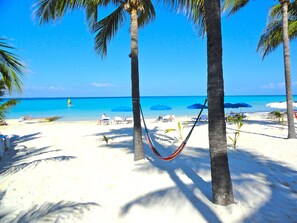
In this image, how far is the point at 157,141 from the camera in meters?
7.14

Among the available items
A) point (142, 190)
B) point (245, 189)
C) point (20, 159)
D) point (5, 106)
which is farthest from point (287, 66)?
point (20, 159)

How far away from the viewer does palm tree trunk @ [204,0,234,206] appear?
2.60 m

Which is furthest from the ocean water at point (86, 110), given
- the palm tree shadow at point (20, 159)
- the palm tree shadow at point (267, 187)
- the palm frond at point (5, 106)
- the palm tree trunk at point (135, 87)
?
the palm tree shadow at point (267, 187)

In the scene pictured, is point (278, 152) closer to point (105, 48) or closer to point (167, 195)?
point (167, 195)

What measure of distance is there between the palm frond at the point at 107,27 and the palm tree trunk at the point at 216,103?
3.62m

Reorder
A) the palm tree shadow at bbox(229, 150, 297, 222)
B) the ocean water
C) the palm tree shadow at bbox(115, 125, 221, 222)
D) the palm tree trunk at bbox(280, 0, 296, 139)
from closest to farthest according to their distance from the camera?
the palm tree shadow at bbox(229, 150, 297, 222), the palm tree shadow at bbox(115, 125, 221, 222), the palm tree trunk at bbox(280, 0, 296, 139), the ocean water

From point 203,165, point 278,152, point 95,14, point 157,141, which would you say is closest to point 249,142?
point 278,152

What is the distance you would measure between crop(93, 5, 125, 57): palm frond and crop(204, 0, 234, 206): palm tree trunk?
3.62 meters

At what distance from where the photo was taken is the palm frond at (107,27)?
225 inches

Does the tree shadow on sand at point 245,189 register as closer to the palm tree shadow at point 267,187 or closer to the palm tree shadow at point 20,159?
the palm tree shadow at point 267,187

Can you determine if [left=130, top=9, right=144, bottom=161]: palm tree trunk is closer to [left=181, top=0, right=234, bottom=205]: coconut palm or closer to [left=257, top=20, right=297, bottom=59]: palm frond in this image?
[left=181, top=0, right=234, bottom=205]: coconut palm

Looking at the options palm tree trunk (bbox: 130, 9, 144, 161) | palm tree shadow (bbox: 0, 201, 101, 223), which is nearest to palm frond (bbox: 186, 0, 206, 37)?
palm tree trunk (bbox: 130, 9, 144, 161)

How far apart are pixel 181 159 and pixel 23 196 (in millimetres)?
2933

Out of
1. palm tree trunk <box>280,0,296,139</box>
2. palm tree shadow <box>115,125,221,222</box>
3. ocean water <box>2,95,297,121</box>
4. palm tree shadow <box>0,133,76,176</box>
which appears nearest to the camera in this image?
palm tree shadow <box>115,125,221,222</box>
